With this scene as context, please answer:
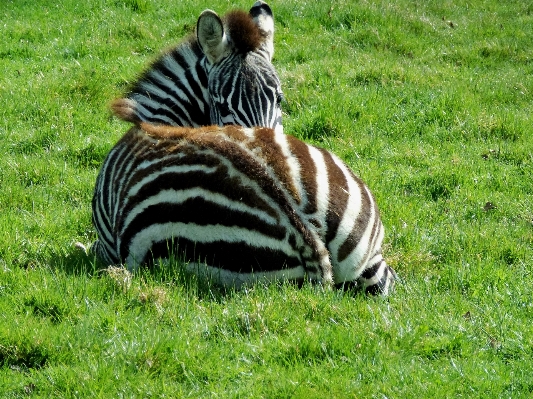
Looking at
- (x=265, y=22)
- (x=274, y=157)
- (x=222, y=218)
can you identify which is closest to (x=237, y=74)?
(x=265, y=22)

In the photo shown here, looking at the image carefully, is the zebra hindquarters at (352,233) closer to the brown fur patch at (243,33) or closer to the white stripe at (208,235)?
the white stripe at (208,235)

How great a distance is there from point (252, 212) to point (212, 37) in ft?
9.87

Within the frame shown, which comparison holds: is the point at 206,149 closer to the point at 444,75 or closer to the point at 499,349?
the point at 499,349

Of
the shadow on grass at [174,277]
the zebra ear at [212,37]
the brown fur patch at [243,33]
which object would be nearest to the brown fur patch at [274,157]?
the shadow on grass at [174,277]

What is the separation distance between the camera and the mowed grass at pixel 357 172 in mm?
4816

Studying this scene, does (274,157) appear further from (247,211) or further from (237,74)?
(237,74)

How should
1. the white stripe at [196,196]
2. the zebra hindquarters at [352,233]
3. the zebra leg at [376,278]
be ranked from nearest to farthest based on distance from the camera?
1. the white stripe at [196,196]
2. the zebra hindquarters at [352,233]
3. the zebra leg at [376,278]

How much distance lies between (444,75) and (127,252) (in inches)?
344

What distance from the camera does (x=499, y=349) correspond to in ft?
16.9

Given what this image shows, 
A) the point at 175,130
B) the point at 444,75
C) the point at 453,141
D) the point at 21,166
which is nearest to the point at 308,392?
the point at 175,130

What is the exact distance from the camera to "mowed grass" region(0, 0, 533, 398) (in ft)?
15.8

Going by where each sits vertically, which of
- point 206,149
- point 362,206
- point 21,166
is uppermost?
point 206,149

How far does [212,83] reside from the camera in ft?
25.7

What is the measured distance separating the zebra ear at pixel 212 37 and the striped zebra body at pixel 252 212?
206 cm
